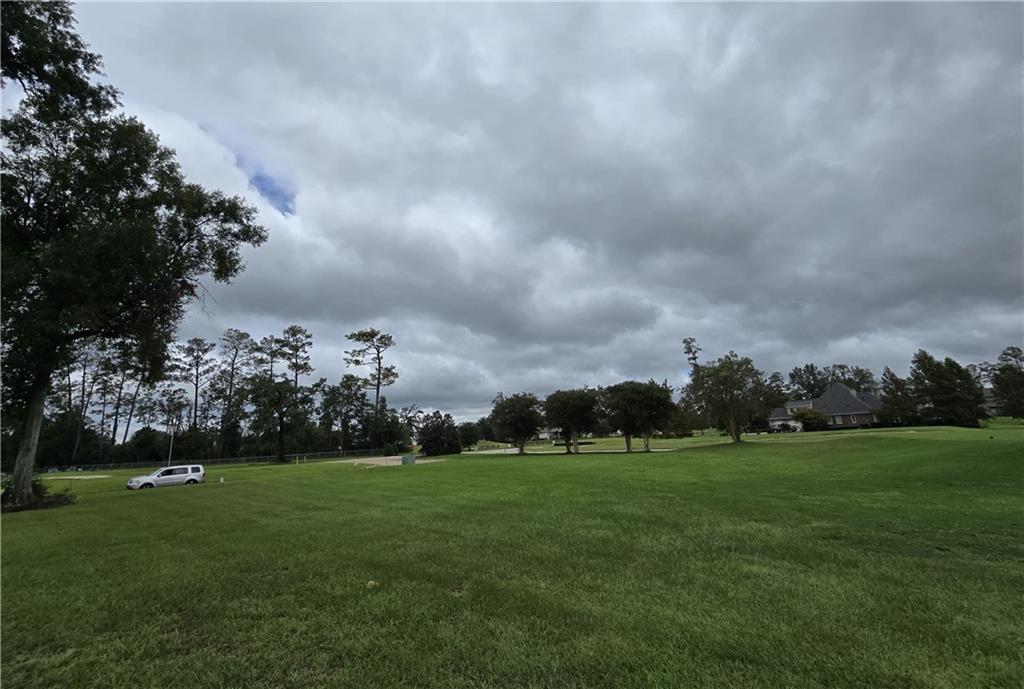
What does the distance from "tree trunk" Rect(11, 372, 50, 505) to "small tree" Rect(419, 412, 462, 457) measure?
44562 millimetres

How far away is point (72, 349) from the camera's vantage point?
18.0 m

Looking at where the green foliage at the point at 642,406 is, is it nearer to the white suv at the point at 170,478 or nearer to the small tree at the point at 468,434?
the small tree at the point at 468,434

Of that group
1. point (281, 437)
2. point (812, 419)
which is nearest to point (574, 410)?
point (812, 419)

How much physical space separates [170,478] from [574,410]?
32.5m

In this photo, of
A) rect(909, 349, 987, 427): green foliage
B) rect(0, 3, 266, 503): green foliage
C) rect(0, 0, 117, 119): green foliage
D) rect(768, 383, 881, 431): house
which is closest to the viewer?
rect(0, 0, 117, 119): green foliage

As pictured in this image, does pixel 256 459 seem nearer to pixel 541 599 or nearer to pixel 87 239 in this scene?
pixel 87 239

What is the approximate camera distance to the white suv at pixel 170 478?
101ft

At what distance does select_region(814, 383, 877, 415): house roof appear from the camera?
7994 centimetres

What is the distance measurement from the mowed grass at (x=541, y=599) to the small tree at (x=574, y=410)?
3682cm

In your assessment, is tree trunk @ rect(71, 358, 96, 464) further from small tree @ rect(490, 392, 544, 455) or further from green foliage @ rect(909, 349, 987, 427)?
green foliage @ rect(909, 349, 987, 427)

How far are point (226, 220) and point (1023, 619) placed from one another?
24881 mm

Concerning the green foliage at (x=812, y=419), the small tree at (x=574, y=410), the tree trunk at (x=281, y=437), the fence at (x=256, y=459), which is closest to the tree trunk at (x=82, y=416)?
the fence at (x=256, y=459)

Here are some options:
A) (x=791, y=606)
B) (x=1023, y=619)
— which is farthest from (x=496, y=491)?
(x=1023, y=619)

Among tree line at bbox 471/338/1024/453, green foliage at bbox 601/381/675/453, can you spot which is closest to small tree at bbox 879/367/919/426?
tree line at bbox 471/338/1024/453
